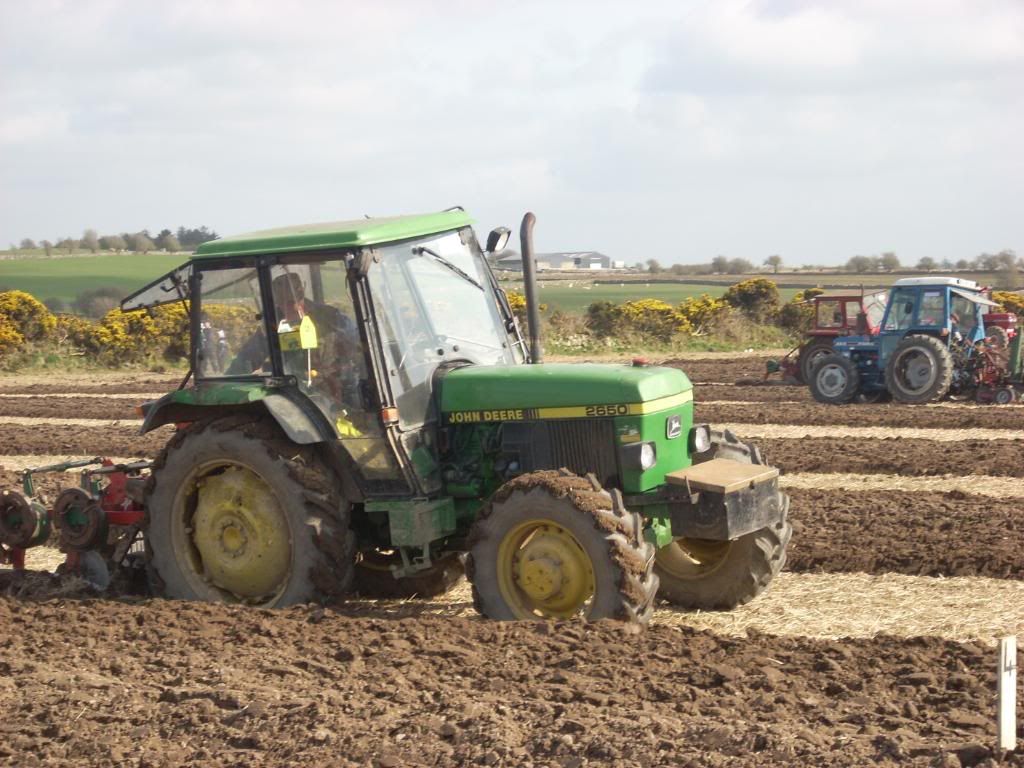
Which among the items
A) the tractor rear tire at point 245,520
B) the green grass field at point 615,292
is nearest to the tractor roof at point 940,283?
the tractor rear tire at point 245,520

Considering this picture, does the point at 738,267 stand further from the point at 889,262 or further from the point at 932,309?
the point at 932,309

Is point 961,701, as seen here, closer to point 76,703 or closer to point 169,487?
point 76,703

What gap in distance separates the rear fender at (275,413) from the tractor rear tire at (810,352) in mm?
14885

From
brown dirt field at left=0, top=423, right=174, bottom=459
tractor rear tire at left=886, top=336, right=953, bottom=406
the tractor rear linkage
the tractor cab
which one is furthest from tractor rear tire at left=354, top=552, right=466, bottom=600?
tractor rear tire at left=886, top=336, right=953, bottom=406

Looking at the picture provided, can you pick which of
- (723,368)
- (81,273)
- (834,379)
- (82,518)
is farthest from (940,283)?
(81,273)

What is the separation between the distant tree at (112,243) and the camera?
69300 mm

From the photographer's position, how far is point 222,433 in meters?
6.91

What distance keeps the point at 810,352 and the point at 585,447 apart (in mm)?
15165

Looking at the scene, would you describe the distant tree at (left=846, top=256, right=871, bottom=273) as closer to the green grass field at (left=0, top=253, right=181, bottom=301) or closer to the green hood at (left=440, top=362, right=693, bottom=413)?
the green grass field at (left=0, top=253, right=181, bottom=301)

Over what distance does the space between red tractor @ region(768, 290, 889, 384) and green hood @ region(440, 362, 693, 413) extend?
45.0 ft

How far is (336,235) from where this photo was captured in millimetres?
6637

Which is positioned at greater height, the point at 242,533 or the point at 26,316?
the point at 26,316

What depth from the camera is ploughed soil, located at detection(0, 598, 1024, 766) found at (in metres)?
4.55

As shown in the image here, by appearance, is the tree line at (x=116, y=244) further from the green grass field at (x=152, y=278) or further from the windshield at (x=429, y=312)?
the windshield at (x=429, y=312)
